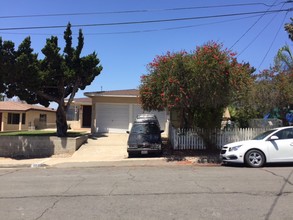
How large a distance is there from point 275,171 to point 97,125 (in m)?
16.4

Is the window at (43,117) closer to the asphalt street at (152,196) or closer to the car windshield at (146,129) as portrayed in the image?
the car windshield at (146,129)

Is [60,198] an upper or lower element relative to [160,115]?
lower

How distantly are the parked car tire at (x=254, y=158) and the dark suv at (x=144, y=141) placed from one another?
15.1 ft

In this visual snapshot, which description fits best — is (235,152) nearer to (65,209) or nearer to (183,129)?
(183,129)

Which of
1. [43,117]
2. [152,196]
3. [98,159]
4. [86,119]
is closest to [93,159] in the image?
[98,159]

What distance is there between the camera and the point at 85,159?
1761 centimetres

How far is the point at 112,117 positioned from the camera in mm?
26359

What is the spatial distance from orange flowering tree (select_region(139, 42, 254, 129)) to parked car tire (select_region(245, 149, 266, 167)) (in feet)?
10.0

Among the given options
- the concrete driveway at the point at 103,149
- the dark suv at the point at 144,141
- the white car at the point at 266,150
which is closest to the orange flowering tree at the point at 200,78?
the dark suv at the point at 144,141

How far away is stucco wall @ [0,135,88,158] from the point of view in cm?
1940

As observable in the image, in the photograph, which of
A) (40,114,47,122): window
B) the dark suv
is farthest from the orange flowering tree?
(40,114,47,122): window

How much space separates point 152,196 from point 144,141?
864 centimetres

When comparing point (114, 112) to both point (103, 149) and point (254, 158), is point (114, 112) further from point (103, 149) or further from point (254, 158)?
point (254, 158)

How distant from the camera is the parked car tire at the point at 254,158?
43.1 ft
